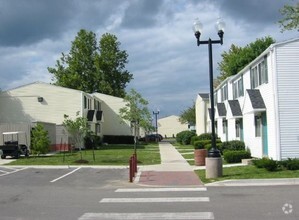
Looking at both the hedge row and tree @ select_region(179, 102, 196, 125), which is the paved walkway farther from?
tree @ select_region(179, 102, 196, 125)

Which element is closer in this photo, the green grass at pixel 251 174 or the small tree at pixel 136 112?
the green grass at pixel 251 174

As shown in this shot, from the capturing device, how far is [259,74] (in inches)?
1026

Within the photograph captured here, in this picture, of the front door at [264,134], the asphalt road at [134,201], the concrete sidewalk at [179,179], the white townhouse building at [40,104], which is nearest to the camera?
the asphalt road at [134,201]

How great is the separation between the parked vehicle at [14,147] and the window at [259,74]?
1648 cm

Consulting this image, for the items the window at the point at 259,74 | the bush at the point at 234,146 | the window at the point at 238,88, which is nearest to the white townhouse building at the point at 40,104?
the window at the point at 238,88

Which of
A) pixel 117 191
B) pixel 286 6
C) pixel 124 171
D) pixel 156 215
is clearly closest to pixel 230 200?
pixel 156 215

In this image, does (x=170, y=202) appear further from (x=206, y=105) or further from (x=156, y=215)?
(x=206, y=105)

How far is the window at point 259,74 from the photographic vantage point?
80.8 ft

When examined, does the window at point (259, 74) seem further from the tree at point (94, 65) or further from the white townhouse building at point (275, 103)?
the tree at point (94, 65)

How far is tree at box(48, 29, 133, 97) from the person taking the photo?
240ft

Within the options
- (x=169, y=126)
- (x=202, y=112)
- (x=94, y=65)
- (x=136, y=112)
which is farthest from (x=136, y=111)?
(x=169, y=126)

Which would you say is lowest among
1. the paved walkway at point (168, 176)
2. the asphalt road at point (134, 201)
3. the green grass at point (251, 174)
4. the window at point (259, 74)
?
the asphalt road at point (134, 201)

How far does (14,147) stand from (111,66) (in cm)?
4137

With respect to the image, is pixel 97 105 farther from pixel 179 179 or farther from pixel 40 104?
pixel 179 179
